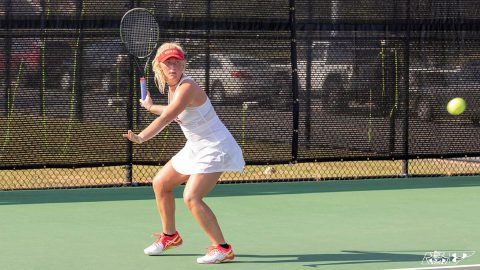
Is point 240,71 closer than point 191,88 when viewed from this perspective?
No

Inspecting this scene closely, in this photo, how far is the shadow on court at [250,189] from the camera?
10.2 m

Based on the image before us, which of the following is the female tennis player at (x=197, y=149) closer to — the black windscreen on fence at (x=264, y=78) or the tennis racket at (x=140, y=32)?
the tennis racket at (x=140, y=32)

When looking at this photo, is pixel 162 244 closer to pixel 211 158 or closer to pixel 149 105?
pixel 211 158

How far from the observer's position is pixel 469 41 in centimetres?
1204

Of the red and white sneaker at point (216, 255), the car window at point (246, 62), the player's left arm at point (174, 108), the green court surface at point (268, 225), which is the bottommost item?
the red and white sneaker at point (216, 255)

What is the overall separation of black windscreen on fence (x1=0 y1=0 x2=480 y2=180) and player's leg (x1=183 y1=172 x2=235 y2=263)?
4.00 metres

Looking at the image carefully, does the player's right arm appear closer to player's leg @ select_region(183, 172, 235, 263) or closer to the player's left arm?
the player's left arm

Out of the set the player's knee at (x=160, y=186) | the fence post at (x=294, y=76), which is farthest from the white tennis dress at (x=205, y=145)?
the fence post at (x=294, y=76)

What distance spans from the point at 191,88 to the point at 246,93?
4.55 m

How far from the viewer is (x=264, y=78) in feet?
37.3

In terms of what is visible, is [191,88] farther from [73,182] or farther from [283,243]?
[73,182]

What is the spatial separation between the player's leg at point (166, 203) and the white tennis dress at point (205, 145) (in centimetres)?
8

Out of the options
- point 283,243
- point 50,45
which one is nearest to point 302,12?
point 50,45

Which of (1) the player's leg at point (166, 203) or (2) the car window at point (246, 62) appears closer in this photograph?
(1) the player's leg at point (166, 203)
